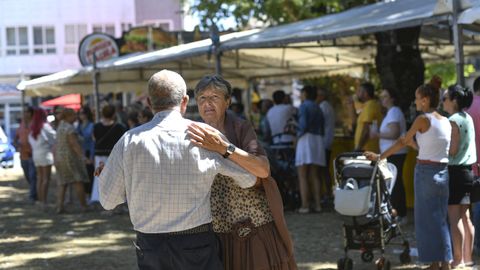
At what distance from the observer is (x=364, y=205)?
7.64 meters

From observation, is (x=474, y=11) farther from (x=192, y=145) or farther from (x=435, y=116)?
(x=192, y=145)

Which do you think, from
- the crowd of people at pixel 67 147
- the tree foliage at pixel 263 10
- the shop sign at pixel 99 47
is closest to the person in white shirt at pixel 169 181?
the crowd of people at pixel 67 147

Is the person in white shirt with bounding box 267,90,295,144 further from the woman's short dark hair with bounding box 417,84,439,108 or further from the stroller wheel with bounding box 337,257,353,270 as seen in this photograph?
the woman's short dark hair with bounding box 417,84,439,108

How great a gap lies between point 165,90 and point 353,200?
377cm

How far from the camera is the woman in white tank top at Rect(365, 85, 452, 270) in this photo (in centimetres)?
717

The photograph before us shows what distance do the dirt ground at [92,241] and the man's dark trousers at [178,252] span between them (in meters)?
4.35

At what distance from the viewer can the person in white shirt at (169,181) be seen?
421cm

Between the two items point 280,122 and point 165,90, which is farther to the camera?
point 280,122

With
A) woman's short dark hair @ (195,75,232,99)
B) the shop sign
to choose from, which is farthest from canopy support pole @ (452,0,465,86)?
the shop sign

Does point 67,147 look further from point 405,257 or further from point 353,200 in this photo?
point 353,200

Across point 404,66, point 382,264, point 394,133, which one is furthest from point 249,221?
point 404,66

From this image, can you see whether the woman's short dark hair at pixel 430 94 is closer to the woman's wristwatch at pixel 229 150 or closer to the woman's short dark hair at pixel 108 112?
the woman's wristwatch at pixel 229 150

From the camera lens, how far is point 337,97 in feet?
A: 94.8

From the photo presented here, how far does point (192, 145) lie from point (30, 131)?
11.6 meters
